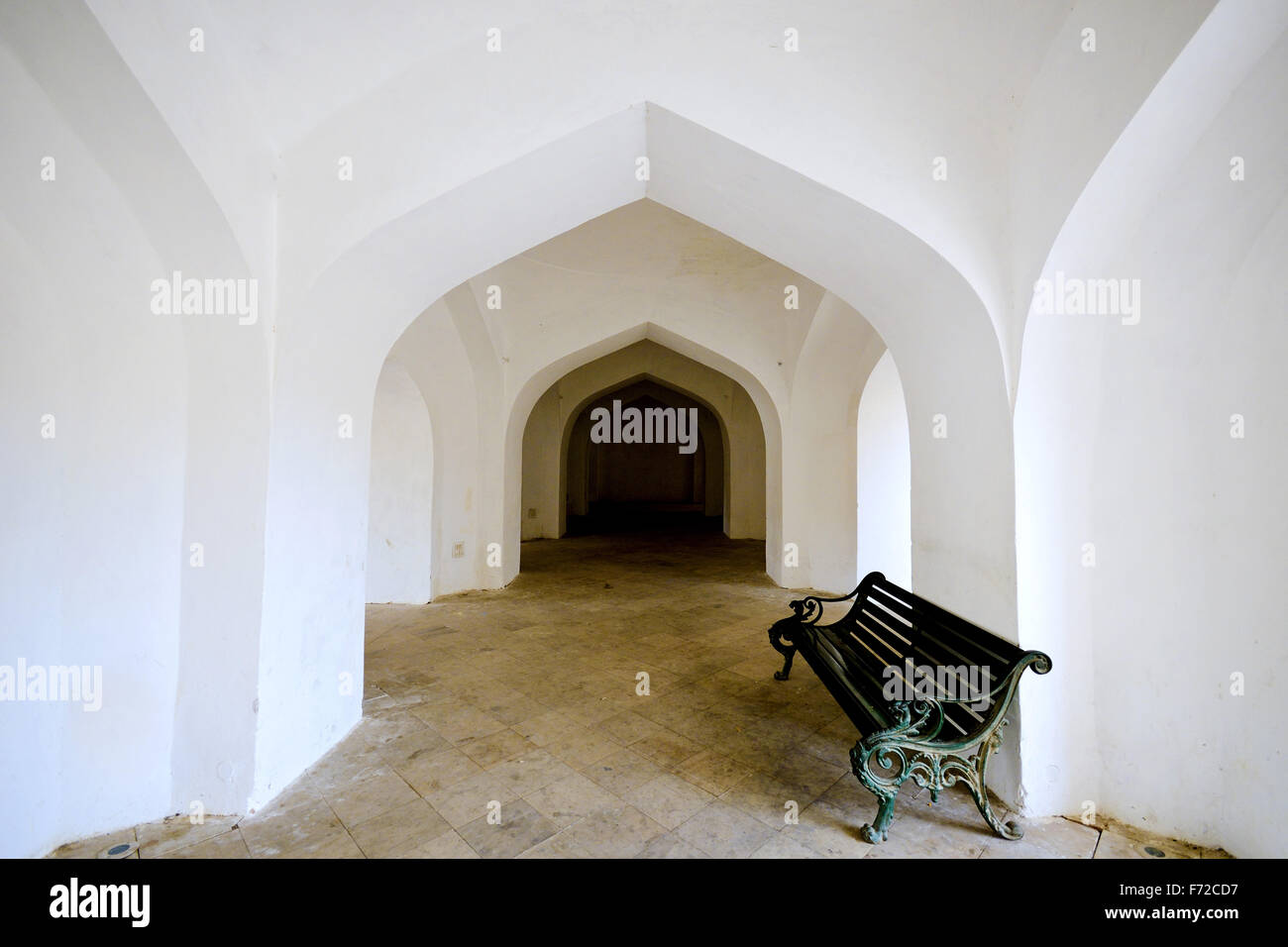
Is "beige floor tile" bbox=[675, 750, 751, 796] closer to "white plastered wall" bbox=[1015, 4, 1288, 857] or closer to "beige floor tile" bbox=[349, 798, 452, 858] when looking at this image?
"beige floor tile" bbox=[349, 798, 452, 858]

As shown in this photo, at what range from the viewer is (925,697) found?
7.78ft

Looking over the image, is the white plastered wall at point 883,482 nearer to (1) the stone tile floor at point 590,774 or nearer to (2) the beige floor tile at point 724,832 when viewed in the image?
(1) the stone tile floor at point 590,774

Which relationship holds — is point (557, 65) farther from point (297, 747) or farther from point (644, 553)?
point (644, 553)

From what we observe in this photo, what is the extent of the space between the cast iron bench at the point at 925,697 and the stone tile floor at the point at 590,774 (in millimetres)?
243

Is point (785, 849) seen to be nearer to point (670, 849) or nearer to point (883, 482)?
point (670, 849)

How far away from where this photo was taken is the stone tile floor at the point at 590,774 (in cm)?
217

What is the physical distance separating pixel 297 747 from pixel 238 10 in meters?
3.28

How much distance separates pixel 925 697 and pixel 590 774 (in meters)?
1.62

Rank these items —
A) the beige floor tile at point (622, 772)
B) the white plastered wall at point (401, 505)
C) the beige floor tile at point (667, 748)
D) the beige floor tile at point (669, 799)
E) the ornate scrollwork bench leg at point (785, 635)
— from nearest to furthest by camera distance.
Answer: the beige floor tile at point (669, 799) → the beige floor tile at point (622, 772) → the beige floor tile at point (667, 748) → the ornate scrollwork bench leg at point (785, 635) → the white plastered wall at point (401, 505)

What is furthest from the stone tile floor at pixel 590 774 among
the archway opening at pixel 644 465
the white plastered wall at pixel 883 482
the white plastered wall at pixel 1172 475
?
the archway opening at pixel 644 465

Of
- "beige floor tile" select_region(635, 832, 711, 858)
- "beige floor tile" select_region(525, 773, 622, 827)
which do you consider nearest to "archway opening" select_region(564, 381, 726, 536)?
"beige floor tile" select_region(525, 773, 622, 827)

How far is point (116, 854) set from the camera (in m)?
2.11

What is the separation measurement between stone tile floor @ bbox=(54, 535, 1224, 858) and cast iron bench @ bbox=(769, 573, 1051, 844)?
0.24 meters
